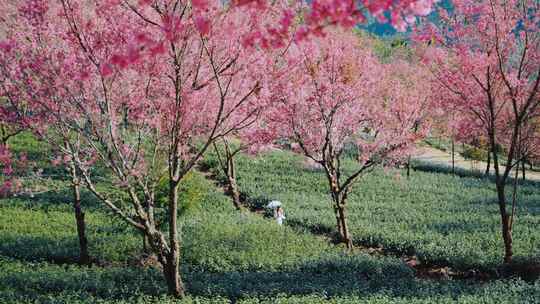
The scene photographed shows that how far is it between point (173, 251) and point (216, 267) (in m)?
4.41

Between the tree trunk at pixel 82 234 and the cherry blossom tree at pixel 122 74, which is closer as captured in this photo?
the cherry blossom tree at pixel 122 74

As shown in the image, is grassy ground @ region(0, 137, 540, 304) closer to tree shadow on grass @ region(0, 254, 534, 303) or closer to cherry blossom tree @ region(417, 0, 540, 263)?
tree shadow on grass @ region(0, 254, 534, 303)

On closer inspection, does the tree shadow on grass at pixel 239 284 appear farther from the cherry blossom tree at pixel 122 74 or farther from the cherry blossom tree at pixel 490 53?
the cherry blossom tree at pixel 490 53

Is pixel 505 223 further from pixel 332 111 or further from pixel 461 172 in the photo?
pixel 461 172

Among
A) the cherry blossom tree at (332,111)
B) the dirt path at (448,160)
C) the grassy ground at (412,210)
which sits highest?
the cherry blossom tree at (332,111)

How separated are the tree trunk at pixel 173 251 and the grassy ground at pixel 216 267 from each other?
12.7 inches

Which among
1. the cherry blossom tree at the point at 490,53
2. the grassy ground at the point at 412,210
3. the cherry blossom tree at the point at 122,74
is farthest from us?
the grassy ground at the point at 412,210

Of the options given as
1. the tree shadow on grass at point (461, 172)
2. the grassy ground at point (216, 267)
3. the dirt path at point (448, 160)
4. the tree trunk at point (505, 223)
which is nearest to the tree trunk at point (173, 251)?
the grassy ground at point (216, 267)

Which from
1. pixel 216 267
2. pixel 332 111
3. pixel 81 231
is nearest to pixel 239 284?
pixel 216 267

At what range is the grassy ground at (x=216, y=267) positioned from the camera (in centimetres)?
1038

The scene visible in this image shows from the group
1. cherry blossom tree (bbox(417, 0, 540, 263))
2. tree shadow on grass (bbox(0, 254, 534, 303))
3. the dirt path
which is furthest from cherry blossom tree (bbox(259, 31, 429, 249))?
the dirt path

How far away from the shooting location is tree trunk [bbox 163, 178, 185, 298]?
9.37 meters

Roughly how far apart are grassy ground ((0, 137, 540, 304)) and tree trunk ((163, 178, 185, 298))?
0.32m

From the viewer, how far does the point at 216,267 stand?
13672 millimetres
